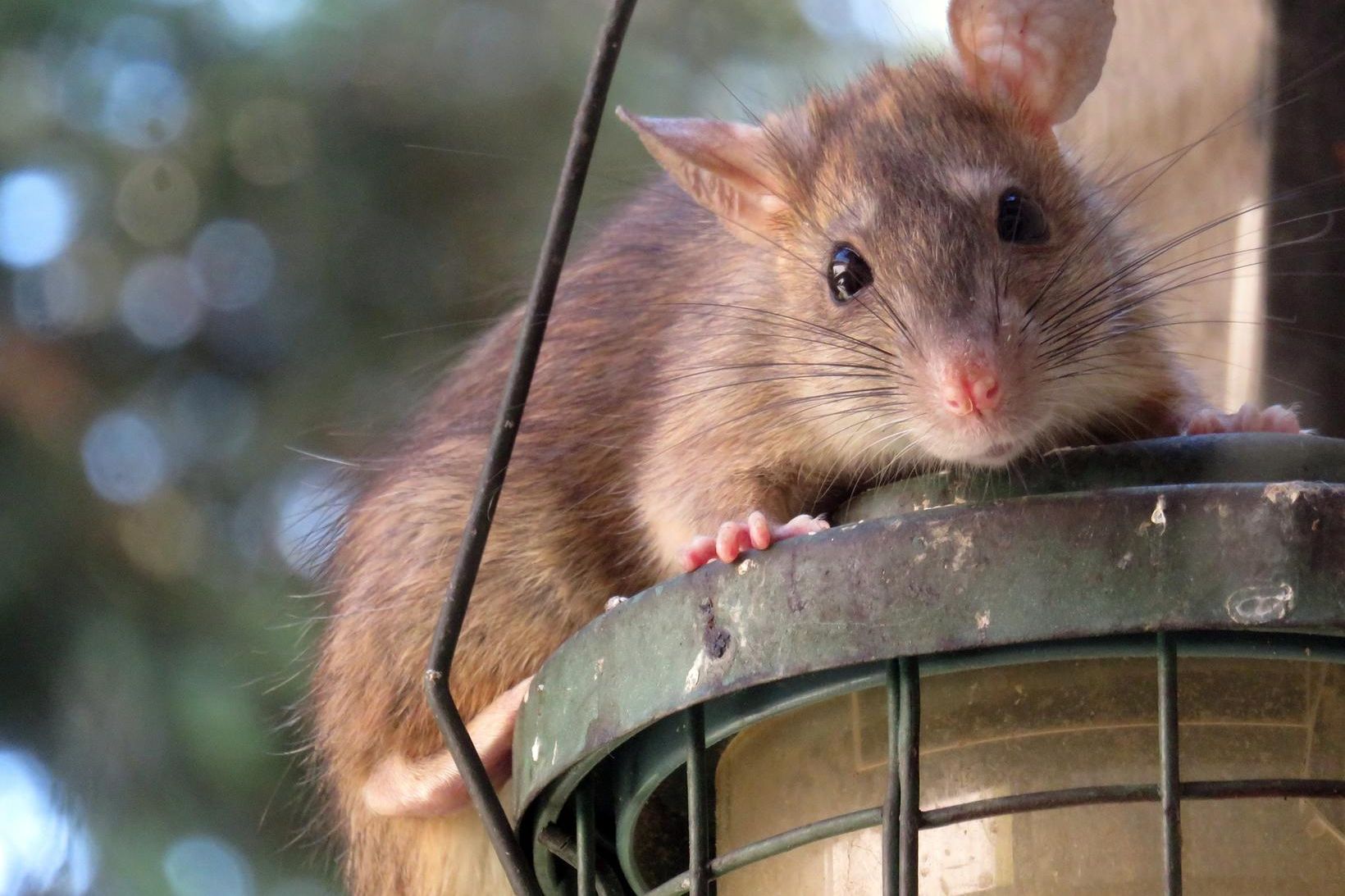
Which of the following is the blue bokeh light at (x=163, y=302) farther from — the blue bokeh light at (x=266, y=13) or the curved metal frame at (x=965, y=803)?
the curved metal frame at (x=965, y=803)

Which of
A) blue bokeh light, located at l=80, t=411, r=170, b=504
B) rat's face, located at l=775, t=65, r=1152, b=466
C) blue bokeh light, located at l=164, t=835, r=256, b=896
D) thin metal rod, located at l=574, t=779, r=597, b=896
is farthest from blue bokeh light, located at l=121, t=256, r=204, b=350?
thin metal rod, located at l=574, t=779, r=597, b=896

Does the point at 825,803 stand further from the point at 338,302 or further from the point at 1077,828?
the point at 338,302

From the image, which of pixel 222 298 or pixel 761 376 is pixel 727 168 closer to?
pixel 761 376

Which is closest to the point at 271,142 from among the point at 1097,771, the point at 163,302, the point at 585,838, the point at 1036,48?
the point at 163,302

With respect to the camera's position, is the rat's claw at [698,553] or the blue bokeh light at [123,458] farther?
the blue bokeh light at [123,458]

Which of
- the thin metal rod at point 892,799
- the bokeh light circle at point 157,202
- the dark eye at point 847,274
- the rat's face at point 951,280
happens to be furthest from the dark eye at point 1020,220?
the bokeh light circle at point 157,202

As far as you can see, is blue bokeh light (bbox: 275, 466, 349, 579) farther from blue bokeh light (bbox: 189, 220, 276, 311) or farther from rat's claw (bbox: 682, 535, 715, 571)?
rat's claw (bbox: 682, 535, 715, 571)

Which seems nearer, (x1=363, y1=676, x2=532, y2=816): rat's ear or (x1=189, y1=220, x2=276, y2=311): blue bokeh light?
(x1=363, y1=676, x2=532, y2=816): rat's ear
